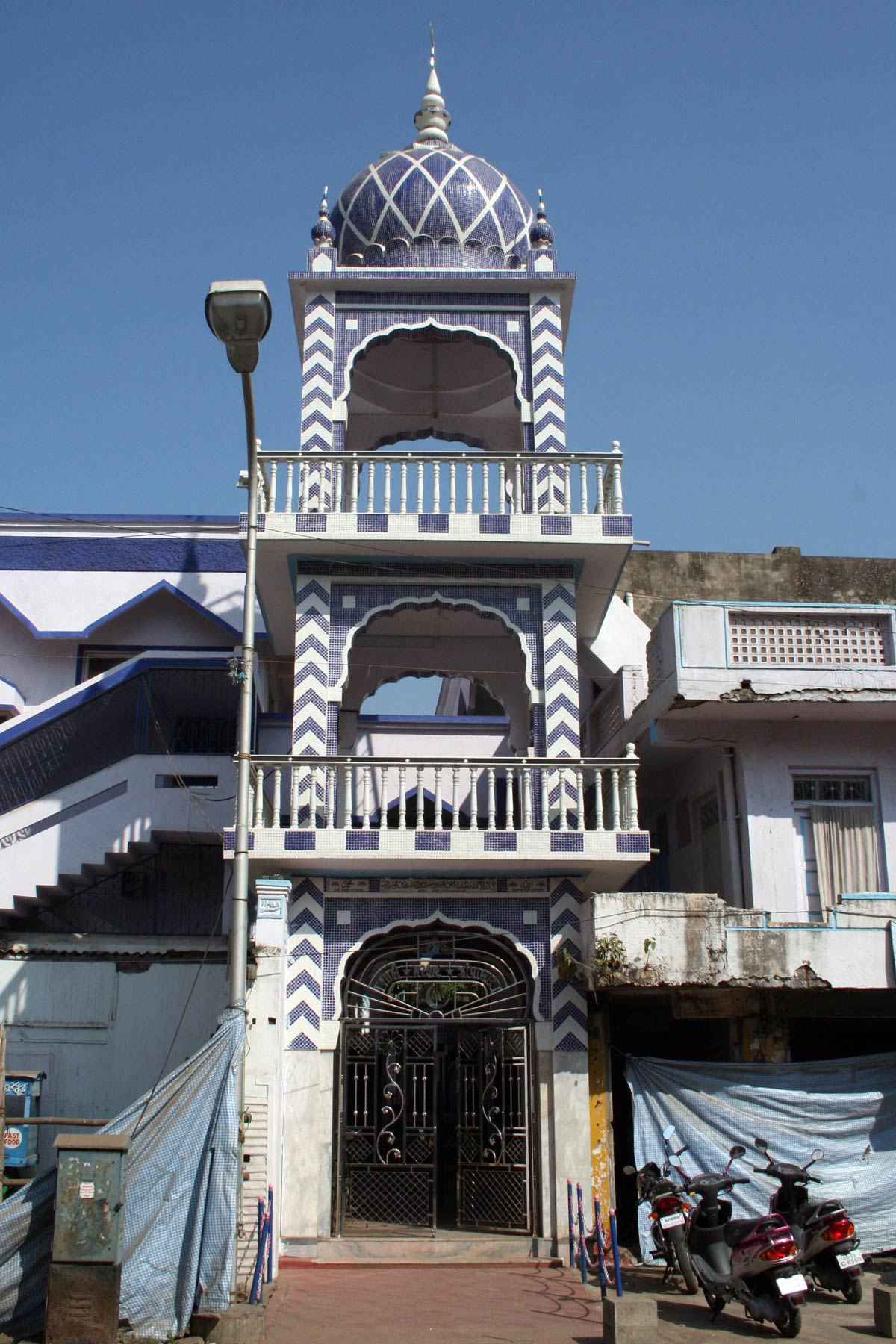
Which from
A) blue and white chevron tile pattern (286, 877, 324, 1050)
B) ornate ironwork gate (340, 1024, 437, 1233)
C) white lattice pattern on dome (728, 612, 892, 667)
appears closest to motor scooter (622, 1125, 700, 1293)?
ornate ironwork gate (340, 1024, 437, 1233)

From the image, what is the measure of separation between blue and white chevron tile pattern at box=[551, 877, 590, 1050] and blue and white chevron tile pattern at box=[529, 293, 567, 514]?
4716 mm

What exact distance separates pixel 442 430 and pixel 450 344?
5.40ft

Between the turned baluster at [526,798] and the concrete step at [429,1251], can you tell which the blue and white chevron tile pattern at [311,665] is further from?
the concrete step at [429,1251]

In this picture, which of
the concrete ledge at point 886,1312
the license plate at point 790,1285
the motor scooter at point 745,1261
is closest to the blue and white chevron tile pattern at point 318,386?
the motor scooter at point 745,1261

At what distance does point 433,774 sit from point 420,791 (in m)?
1.20

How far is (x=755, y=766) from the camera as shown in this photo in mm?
15719

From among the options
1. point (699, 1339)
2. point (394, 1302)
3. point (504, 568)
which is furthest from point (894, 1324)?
point (504, 568)

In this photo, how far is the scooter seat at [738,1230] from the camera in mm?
10766

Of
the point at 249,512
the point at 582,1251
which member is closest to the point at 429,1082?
the point at 582,1251

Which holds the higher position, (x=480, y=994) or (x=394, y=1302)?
(x=480, y=994)

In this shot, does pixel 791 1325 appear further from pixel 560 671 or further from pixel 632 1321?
pixel 560 671

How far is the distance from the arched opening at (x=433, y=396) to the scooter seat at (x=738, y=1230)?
401 inches

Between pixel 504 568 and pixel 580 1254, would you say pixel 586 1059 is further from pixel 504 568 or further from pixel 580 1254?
pixel 504 568

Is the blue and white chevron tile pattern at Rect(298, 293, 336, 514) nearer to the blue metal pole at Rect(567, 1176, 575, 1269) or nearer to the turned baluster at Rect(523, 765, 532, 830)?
the turned baluster at Rect(523, 765, 532, 830)
